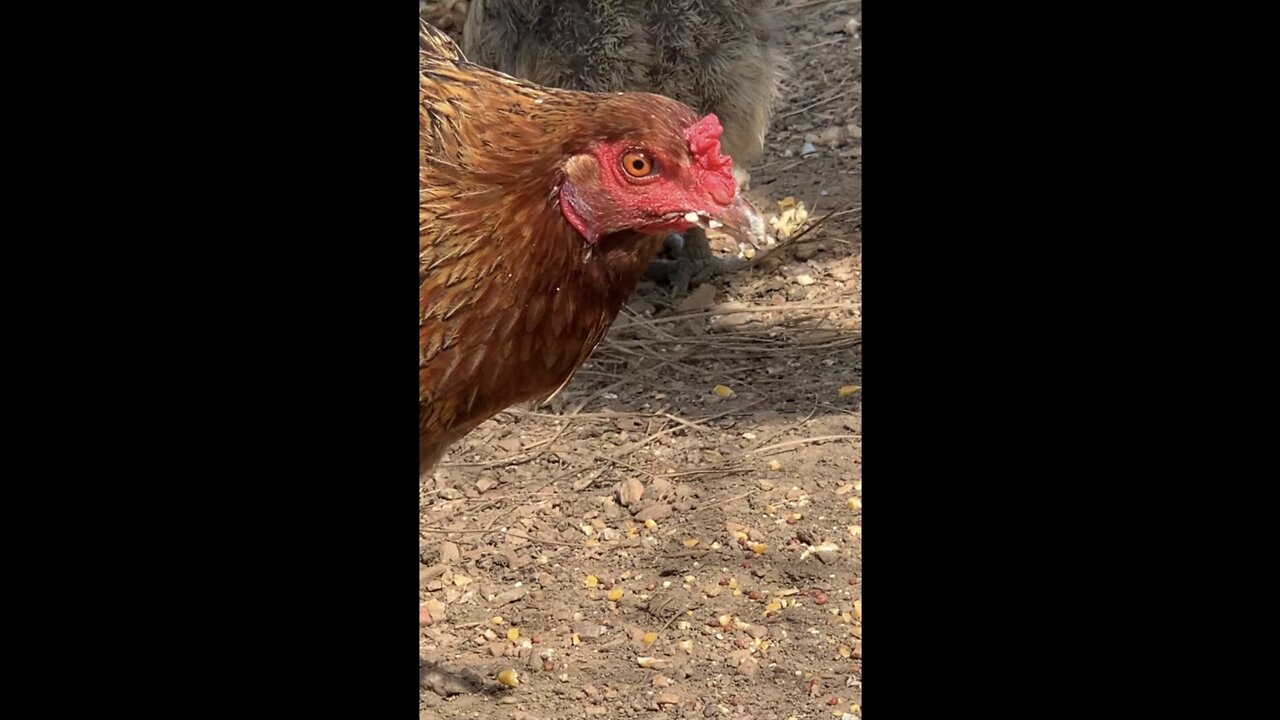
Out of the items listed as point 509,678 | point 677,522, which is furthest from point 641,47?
point 509,678

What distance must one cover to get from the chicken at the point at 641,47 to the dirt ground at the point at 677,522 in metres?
0.75

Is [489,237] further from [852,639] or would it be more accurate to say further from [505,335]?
[852,639]

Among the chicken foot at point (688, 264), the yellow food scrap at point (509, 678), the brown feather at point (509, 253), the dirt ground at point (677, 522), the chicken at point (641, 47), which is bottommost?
the yellow food scrap at point (509, 678)

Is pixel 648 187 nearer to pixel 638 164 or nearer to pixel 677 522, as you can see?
pixel 638 164

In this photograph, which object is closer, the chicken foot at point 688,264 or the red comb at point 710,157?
the red comb at point 710,157

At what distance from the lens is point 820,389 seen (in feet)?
13.5

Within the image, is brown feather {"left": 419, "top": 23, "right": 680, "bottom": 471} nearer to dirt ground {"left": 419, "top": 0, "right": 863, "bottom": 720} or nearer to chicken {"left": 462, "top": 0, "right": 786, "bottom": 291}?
dirt ground {"left": 419, "top": 0, "right": 863, "bottom": 720}

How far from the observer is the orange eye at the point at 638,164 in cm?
227

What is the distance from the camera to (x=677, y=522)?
3.52 metres

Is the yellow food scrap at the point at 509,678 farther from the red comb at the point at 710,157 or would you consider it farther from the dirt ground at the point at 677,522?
the red comb at the point at 710,157

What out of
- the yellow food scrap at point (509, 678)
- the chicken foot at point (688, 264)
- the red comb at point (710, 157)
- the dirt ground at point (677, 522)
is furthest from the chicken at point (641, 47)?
the yellow food scrap at point (509, 678)

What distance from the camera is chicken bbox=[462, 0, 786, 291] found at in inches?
165

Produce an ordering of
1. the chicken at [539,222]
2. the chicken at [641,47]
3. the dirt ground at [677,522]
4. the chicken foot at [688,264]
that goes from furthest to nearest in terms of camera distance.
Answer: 1. the chicken foot at [688,264]
2. the chicken at [641,47]
3. the dirt ground at [677,522]
4. the chicken at [539,222]

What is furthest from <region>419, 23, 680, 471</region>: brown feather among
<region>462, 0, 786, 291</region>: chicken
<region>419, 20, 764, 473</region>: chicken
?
<region>462, 0, 786, 291</region>: chicken
